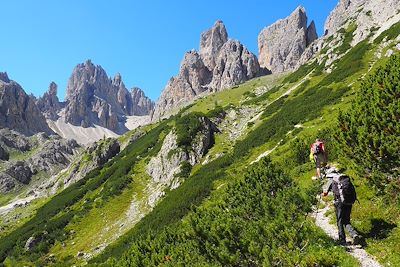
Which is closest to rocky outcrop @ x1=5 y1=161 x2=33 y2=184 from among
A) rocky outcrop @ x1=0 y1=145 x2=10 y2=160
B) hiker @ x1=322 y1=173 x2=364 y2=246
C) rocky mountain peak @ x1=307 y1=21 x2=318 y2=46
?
rocky outcrop @ x1=0 y1=145 x2=10 y2=160

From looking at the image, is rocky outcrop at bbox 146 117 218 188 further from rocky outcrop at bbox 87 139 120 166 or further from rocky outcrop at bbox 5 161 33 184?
rocky outcrop at bbox 5 161 33 184

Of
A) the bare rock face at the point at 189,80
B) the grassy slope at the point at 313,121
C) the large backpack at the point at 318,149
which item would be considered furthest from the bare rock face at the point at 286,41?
the large backpack at the point at 318,149

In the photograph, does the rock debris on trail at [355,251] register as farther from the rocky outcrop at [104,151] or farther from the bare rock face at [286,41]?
the bare rock face at [286,41]

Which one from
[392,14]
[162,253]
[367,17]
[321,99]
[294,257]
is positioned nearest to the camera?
[294,257]

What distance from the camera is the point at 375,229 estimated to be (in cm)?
1508

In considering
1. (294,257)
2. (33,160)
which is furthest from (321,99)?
(33,160)

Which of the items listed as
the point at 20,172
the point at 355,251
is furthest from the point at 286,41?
the point at 355,251

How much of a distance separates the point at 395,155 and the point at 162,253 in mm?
10167

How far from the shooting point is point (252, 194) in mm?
17750

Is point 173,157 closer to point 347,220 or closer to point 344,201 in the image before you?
point 347,220

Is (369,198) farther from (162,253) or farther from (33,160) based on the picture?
(33,160)

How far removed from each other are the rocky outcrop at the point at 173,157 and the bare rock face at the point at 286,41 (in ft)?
358

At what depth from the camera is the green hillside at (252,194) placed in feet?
45.3

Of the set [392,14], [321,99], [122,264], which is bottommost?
[122,264]
